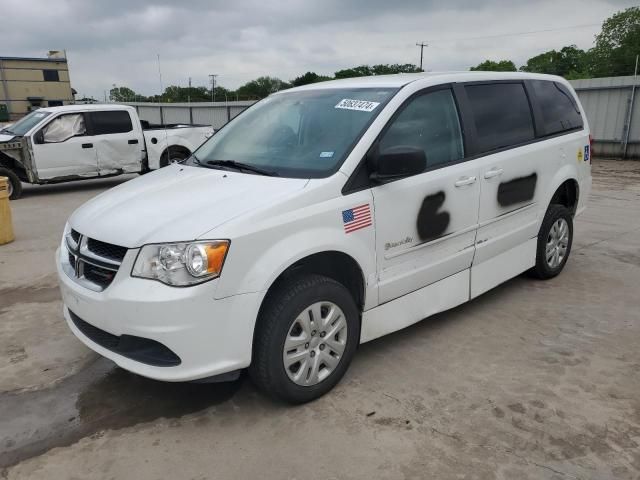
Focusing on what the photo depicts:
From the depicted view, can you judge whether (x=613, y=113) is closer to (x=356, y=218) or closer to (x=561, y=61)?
(x=356, y=218)

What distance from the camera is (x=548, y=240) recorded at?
4910mm

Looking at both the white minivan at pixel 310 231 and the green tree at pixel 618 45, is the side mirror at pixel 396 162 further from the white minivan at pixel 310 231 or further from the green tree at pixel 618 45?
the green tree at pixel 618 45

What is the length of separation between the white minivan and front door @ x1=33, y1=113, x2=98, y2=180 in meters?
7.88

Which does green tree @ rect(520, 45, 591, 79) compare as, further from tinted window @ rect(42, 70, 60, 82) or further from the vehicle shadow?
the vehicle shadow

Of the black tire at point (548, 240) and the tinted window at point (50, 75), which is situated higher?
the tinted window at point (50, 75)

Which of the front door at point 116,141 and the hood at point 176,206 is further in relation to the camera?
the front door at point 116,141

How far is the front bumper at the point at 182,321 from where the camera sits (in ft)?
8.42

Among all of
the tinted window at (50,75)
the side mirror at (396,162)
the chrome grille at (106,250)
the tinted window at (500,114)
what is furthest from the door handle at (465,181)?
the tinted window at (50,75)

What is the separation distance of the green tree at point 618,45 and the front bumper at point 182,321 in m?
71.9

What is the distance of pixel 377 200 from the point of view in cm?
319

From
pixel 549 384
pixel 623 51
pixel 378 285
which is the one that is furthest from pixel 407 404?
pixel 623 51

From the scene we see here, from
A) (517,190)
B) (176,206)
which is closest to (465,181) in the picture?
(517,190)

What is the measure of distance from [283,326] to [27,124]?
10351 millimetres

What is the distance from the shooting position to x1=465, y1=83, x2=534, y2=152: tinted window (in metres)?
4.03
